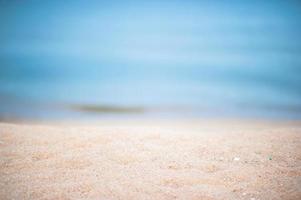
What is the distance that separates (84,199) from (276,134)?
2726 mm

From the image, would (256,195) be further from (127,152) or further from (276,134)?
(276,134)

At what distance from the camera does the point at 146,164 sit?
10.5 ft

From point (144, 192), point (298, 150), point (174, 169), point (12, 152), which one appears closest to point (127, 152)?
point (174, 169)

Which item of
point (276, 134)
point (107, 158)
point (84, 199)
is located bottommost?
point (84, 199)

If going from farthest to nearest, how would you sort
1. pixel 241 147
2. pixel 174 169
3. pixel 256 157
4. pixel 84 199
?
pixel 241 147, pixel 256 157, pixel 174 169, pixel 84 199

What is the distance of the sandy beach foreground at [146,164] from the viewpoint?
269 cm

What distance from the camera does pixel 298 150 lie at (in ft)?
11.8

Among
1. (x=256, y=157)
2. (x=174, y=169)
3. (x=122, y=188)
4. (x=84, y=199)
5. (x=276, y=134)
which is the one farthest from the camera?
(x=276, y=134)

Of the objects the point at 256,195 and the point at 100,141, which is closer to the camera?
the point at 256,195

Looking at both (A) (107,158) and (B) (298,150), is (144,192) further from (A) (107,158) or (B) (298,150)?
(B) (298,150)

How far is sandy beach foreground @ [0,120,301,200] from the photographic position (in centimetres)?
269

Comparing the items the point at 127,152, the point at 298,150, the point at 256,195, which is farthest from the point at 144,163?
the point at 298,150

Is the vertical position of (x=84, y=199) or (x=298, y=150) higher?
(x=298, y=150)

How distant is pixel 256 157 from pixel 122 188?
1561 mm
